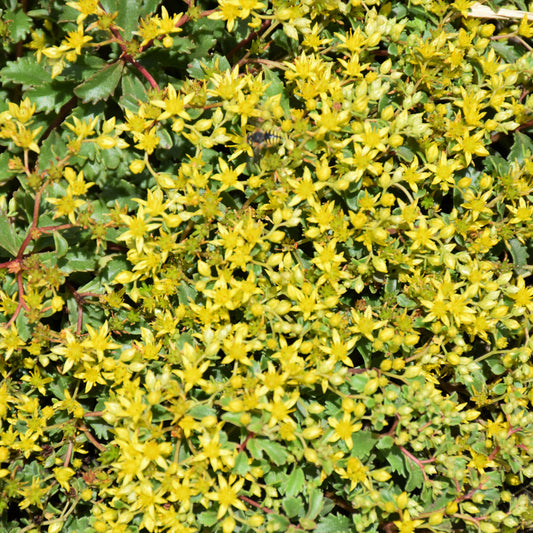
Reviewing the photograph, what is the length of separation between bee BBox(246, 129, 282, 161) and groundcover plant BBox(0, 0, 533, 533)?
0.02 metres

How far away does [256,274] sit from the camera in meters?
2.27

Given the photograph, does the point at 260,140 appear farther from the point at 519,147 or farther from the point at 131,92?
the point at 519,147

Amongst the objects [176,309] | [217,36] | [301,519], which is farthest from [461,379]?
[217,36]

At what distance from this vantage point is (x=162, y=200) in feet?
7.35

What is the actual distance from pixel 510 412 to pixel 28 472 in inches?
81.0

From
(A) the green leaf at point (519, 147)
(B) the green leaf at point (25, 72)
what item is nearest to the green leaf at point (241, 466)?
(B) the green leaf at point (25, 72)

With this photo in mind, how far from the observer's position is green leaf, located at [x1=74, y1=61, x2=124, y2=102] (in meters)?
2.17

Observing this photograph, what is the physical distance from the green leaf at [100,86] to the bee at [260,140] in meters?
0.59

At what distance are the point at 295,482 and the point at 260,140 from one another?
1437mm

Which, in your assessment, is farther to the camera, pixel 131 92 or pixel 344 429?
pixel 131 92

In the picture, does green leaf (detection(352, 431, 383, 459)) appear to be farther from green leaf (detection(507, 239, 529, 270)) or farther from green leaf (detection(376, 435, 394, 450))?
green leaf (detection(507, 239, 529, 270))

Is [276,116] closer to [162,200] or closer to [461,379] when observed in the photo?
[162,200]

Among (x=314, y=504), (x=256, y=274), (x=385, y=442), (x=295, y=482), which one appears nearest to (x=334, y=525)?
(x=314, y=504)

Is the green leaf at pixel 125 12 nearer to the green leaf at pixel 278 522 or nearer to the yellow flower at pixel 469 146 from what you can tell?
the yellow flower at pixel 469 146
